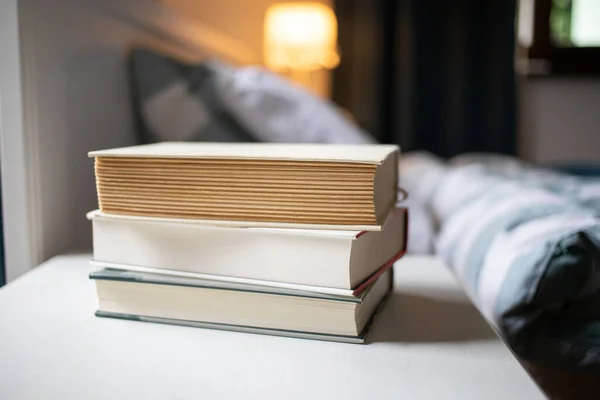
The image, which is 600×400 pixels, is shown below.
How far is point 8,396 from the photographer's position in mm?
358

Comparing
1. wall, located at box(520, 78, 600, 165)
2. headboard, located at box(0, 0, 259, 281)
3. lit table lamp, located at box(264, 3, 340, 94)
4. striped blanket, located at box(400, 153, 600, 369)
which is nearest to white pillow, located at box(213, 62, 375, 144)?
headboard, located at box(0, 0, 259, 281)

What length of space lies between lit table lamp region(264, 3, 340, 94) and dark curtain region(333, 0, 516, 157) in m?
0.15

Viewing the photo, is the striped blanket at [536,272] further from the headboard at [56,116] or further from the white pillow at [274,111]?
the headboard at [56,116]

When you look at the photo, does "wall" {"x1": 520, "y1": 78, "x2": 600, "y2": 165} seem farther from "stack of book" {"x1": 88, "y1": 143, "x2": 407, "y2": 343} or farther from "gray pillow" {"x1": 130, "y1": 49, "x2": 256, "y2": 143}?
"stack of book" {"x1": 88, "y1": 143, "x2": 407, "y2": 343}

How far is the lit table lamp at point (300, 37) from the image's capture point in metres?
2.42

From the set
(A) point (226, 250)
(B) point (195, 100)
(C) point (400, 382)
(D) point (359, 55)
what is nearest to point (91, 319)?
(A) point (226, 250)

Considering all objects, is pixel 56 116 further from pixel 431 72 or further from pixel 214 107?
pixel 431 72

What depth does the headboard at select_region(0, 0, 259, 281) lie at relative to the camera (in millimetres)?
616

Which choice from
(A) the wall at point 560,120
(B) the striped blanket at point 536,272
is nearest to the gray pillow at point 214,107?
(B) the striped blanket at point 536,272

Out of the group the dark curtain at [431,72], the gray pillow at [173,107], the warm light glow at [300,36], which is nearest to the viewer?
the gray pillow at [173,107]

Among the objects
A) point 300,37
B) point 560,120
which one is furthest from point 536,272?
point 560,120

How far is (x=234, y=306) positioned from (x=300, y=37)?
6.83 feet

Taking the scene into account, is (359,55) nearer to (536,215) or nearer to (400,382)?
(536,215)

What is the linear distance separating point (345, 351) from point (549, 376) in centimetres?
24
